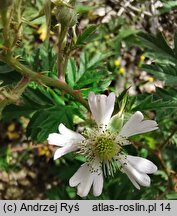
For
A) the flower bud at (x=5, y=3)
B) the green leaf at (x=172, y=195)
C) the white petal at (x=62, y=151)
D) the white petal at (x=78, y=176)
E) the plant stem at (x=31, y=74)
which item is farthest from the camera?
the green leaf at (x=172, y=195)

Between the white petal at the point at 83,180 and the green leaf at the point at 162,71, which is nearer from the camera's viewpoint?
the white petal at the point at 83,180

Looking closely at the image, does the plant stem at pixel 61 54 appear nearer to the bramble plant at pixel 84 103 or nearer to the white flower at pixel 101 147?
the bramble plant at pixel 84 103

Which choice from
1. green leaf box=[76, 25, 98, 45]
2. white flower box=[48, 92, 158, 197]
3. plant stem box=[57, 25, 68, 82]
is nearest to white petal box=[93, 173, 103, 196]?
white flower box=[48, 92, 158, 197]

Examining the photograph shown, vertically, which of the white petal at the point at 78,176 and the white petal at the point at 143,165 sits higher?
the white petal at the point at 143,165

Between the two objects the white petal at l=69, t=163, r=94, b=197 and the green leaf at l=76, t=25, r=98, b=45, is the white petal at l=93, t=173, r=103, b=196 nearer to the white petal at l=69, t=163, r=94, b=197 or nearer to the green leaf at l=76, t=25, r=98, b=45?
the white petal at l=69, t=163, r=94, b=197

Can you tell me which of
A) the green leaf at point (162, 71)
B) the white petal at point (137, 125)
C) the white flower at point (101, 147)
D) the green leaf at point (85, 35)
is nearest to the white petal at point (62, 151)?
the white flower at point (101, 147)

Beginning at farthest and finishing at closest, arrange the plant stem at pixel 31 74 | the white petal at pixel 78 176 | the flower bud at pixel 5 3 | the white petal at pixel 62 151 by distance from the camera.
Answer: the white petal at pixel 78 176 < the white petal at pixel 62 151 < the plant stem at pixel 31 74 < the flower bud at pixel 5 3

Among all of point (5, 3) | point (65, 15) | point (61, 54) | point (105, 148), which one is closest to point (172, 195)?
point (105, 148)

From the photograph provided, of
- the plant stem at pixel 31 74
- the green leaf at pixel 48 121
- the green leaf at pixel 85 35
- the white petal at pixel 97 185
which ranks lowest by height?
the white petal at pixel 97 185

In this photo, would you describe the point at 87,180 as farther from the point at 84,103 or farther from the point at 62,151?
the point at 84,103
